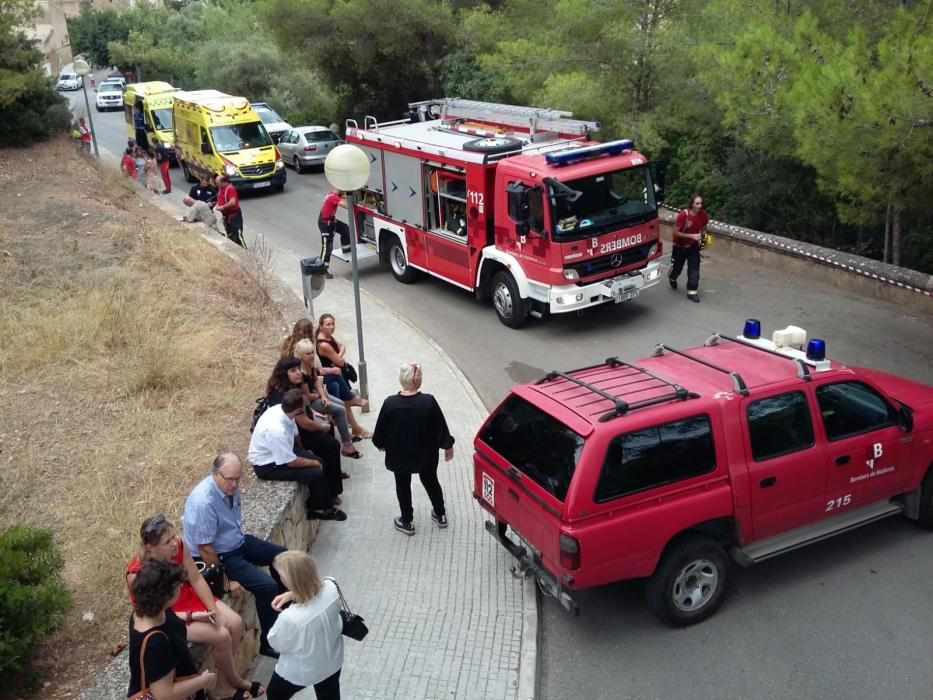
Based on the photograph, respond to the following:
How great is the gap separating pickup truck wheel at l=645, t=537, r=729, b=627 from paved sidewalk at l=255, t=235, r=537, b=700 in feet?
3.18

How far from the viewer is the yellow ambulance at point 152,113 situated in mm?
27422

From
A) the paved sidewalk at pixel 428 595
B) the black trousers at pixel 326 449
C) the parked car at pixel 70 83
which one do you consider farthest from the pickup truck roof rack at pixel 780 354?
the parked car at pixel 70 83

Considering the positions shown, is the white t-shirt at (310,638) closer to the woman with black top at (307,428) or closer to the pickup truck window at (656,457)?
the pickup truck window at (656,457)

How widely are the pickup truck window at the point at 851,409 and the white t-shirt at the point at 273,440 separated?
4186 mm

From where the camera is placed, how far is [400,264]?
1574cm

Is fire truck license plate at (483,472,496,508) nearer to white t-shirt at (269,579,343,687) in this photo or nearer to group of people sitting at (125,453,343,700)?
group of people sitting at (125,453,343,700)

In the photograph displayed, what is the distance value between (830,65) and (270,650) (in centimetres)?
933

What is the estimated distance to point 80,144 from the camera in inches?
1053

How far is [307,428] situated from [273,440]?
676 millimetres

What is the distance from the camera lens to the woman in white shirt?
4695 mm

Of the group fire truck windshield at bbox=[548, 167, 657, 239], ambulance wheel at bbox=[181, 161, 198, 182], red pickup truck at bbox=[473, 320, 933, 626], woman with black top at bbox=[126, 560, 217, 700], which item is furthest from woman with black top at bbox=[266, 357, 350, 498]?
ambulance wheel at bbox=[181, 161, 198, 182]

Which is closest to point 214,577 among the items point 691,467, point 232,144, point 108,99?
point 691,467

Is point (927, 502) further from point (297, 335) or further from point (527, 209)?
point (527, 209)

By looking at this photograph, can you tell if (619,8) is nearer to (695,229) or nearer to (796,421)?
(695,229)
